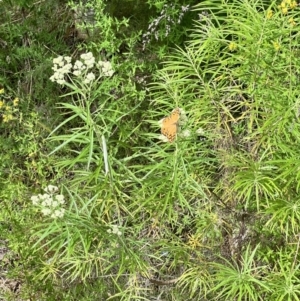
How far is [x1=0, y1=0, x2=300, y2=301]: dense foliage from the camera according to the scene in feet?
7.51

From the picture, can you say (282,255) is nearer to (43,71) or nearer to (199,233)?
(199,233)

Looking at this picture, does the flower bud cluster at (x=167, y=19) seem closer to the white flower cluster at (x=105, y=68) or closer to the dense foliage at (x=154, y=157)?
the dense foliage at (x=154, y=157)

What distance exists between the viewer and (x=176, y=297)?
2.76 metres

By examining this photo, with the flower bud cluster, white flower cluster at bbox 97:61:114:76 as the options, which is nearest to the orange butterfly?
white flower cluster at bbox 97:61:114:76

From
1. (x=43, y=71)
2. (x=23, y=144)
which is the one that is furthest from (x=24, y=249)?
(x=43, y=71)

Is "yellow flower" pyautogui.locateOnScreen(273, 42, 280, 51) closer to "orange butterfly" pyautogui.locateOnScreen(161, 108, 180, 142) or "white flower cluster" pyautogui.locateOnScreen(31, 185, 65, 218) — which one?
"orange butterfly" pyautogui.locateOnScreen(161, 108, 180, 142)

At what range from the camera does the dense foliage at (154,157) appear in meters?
2.29

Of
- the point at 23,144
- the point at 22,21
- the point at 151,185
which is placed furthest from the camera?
the point at 22,21

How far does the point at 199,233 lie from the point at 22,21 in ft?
5.15

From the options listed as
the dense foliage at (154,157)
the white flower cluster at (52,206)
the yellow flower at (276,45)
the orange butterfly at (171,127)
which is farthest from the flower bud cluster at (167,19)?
the white flower cluster at (52,206)

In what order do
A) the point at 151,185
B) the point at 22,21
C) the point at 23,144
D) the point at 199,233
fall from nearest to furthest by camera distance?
the point at 151,185
the point at 199,233
the point at 23,144
the point at 22,21

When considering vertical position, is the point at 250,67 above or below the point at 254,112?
above

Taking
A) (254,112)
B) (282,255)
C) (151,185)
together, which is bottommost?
(282,255)

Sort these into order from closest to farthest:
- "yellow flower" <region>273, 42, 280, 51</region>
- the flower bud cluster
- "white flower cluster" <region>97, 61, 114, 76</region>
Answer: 1. "white flower cluster" <region>97, 61, 114, 76</region>
2. "yellow flower" <region>273, 42, 280, 51</region>
3. the flower bud cluster
